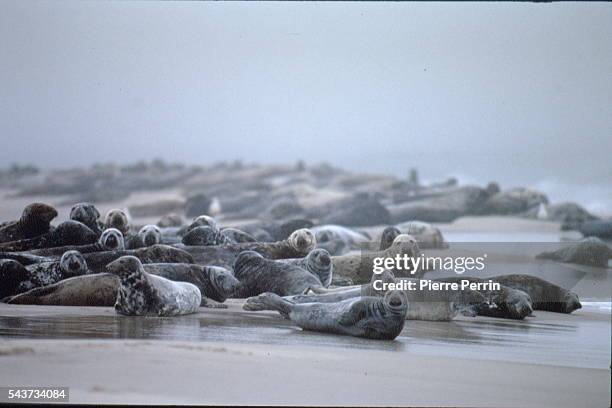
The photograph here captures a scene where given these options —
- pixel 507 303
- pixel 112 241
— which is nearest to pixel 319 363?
pixel 507 303

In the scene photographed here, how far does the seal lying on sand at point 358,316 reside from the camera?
3.62 m

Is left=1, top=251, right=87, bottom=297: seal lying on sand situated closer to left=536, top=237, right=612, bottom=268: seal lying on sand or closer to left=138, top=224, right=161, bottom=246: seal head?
left=138, top=224, right=161, bottom=246: seal head

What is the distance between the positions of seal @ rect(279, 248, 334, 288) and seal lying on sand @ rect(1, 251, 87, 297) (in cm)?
99

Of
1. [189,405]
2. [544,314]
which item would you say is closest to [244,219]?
[189,405]

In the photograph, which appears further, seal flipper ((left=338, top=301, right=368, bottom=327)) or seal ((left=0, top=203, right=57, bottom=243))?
seal ((left=0, top=203, right=57, bottom=243))

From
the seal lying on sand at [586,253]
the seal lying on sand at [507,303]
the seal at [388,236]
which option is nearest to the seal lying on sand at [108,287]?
the seal at [388,236]

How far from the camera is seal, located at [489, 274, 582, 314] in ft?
12.1

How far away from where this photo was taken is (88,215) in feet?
13.4

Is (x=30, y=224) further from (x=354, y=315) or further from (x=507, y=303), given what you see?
(x=507, y=303)

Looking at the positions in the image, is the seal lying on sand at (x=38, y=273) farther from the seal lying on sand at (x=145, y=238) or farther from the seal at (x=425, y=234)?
the seal at (x=425, y=234)

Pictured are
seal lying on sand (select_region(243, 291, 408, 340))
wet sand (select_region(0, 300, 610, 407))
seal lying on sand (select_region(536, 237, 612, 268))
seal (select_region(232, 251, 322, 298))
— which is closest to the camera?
wet sand (select_region(0, 300, 610, 407))

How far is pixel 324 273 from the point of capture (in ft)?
12.9

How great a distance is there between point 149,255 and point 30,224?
587 mm

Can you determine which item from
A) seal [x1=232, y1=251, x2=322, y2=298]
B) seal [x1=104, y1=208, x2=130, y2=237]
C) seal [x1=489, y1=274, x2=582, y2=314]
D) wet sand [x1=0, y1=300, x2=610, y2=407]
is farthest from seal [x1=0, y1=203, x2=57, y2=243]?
seal [x1=489, y1=274, x2=582, y2=314]
